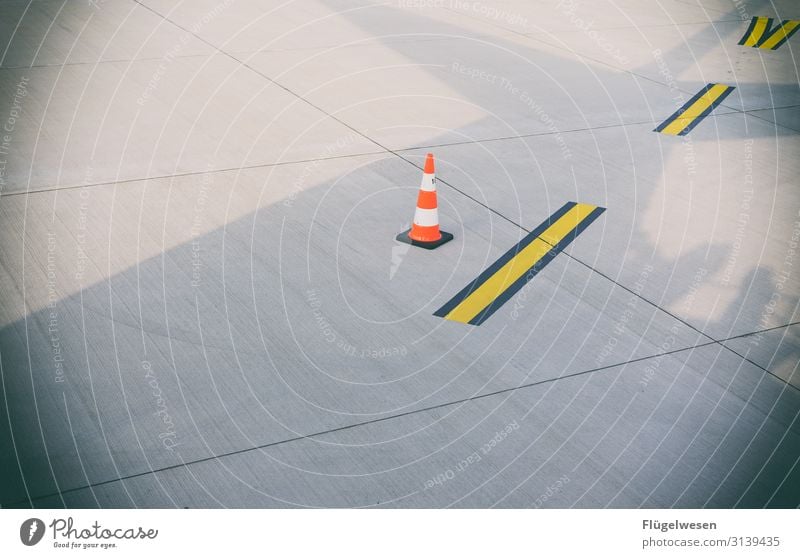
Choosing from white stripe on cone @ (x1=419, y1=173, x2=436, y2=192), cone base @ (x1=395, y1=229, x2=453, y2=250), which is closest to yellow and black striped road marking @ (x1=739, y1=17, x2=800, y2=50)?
cone base @ (x1=395, y1=229, x2=453, y2=250)

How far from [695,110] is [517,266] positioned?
4.38m

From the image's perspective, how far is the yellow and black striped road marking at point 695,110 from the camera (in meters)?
8.59

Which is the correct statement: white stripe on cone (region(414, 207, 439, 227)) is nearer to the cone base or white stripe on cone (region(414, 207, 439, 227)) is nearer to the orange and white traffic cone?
the orange and white traffic cone

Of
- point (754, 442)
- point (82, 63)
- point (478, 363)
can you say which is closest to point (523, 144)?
point (478, 363)

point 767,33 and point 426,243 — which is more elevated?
point 767,33

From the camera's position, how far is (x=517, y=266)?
5859 mm

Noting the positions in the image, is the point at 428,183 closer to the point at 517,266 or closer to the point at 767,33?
the point at 517,266

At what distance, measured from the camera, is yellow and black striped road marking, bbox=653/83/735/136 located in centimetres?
859

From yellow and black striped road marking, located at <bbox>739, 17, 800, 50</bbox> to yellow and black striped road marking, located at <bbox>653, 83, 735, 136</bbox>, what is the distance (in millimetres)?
2817

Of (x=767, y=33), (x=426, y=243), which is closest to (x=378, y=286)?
(x=426, y=243)

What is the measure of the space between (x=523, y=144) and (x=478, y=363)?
3.62m
